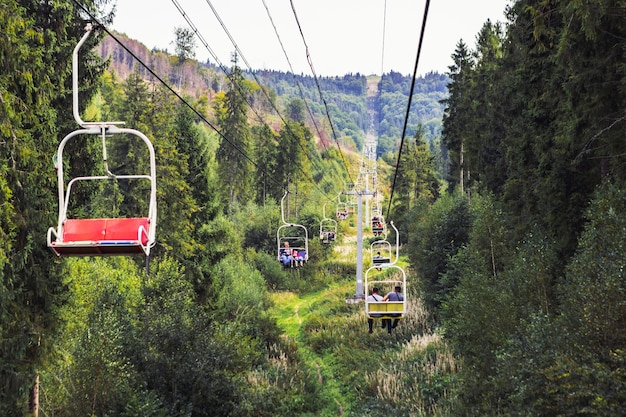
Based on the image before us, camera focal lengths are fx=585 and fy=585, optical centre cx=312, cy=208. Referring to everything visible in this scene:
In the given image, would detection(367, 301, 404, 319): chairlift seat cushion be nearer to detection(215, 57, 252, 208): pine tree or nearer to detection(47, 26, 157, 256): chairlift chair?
detection(47, 26, 157, 256): chairlift chair

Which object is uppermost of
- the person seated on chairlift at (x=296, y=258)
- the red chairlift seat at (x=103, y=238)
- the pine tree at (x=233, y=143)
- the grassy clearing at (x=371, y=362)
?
the pine tree at (x=233, y=143)

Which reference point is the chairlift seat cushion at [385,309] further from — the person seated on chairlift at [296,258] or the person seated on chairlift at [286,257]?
the person seated on chairlift at [296,258]

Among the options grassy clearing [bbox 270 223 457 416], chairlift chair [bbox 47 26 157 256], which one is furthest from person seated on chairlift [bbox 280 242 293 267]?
chairlift chair [bbox 47 26 157 256]

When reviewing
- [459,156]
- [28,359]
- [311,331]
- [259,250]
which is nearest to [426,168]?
[459,156]

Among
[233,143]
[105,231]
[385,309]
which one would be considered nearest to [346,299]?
[385,309]

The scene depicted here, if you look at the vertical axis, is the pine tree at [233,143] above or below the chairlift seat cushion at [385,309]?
above

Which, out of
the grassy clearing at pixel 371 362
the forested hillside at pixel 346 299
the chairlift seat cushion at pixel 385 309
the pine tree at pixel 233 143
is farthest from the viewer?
the pine tree at pixel 233 143

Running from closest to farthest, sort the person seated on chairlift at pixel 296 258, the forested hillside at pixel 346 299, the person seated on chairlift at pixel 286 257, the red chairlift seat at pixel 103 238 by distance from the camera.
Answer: the red chairlift seat at pixel 103 238, the forested hillside at pixel 346 299, the person seated on chairlift at pixel 286 257, the person seated on chairlift at pixel 296 258

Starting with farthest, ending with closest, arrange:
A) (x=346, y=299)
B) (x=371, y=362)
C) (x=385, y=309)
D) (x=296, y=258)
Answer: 1. (x=296, y=258)
2. (x=371, y=362)
3. (x=346, y=299)
4. (x=385, y=309)

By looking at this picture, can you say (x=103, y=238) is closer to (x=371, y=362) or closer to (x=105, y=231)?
(x=105, y=231)

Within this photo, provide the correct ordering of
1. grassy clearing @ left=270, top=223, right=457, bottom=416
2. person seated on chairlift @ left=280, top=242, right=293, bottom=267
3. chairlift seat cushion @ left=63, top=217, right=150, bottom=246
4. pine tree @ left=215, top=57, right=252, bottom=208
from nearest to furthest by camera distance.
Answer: chairlift seat cushion @ left=63, top=217, right=150, bottom=246 → grassy clearing @ left=270, top=223, right=457, bottom=416 → person seated on chairlift @ left=280, top=242, right=293, bottom=267 → pine tree @ left=215, top=57, right=252, bottom=208

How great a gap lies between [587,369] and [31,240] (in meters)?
12.3

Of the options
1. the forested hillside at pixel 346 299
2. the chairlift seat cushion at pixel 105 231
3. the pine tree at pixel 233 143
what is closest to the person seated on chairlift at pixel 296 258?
the forested hillside at pixel 346 299

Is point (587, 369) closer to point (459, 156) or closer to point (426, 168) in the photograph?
point (459, 156)
